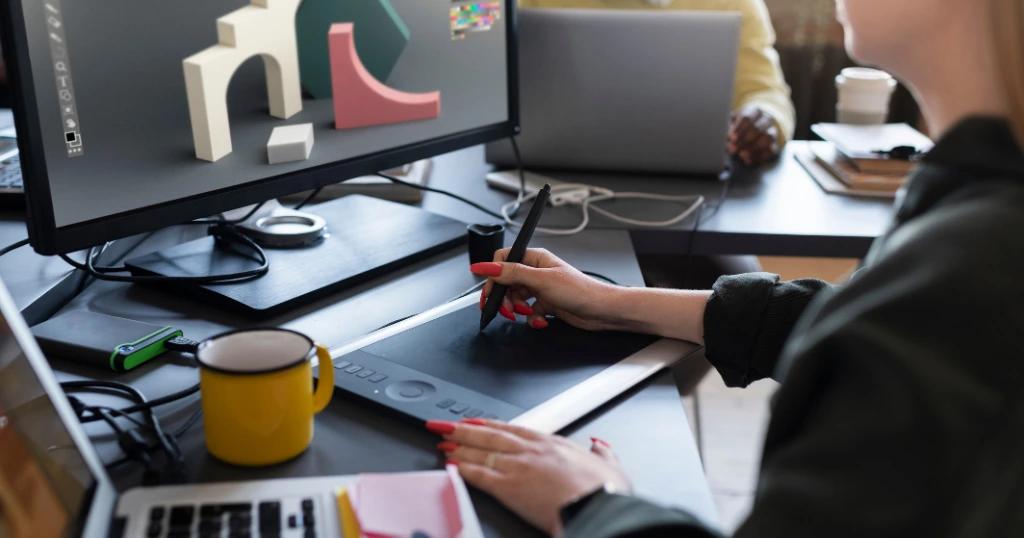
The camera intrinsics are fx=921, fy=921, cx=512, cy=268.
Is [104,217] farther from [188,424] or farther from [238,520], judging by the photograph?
[238,520]

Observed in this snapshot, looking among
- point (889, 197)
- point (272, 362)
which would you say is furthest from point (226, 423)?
point (889, 197)

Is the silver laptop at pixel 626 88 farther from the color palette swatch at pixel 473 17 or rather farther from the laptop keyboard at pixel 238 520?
the laptop keyboard at pixel 238 520

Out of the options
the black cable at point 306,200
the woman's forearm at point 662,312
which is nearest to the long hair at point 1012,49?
the woman's forearm at point 662,312

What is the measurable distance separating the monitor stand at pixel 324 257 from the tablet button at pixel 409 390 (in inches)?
8.9

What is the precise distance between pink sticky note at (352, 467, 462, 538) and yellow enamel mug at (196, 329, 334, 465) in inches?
3.0

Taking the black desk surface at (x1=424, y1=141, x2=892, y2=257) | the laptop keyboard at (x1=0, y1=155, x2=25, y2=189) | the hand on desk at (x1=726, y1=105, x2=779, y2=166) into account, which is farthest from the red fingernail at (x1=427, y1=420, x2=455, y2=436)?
the hand on desk at (x1=726, y1=105, x2=779, y2=166)

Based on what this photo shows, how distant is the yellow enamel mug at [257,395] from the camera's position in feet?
2.27

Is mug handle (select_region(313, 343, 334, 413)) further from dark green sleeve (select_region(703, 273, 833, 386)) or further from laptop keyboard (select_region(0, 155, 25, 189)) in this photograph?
laptop keyboard (select_region(0, 155, 25, 189))

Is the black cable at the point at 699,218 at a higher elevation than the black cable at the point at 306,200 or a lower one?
lower

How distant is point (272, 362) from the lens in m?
0.73

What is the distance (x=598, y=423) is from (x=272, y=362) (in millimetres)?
277

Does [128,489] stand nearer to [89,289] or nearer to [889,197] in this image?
[89,289]

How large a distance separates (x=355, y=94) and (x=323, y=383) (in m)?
0.49

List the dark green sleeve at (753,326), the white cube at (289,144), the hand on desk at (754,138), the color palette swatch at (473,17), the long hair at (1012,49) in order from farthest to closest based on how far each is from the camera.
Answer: the hand on desk at (754,138)
the color palette swatch at (473,17)
the white cube at (289,144)
the dark green sleeve at (753,326)
the long hair at (1012,49)
